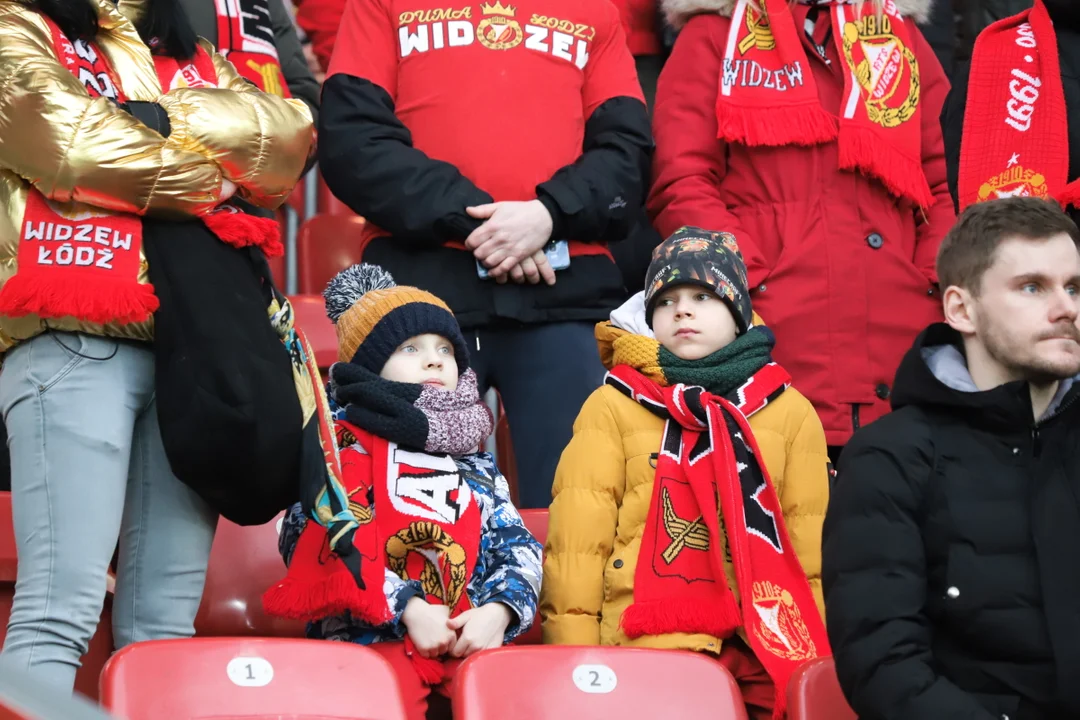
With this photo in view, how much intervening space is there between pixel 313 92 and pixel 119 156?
74.4 inches

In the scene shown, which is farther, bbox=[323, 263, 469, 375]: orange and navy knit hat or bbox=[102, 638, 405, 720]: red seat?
bbox=[323, 263, 469, 375]: orange and navy knit hat

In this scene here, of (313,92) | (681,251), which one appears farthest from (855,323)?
(313,92)

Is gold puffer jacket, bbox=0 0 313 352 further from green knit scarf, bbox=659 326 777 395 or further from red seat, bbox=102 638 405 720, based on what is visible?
green knit scarf, bbox=659 326 777 395

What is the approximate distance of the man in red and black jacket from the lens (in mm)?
3449

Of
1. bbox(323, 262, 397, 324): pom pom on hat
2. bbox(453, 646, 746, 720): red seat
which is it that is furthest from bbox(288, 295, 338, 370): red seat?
bbox(453, 646, 746, 720): red seat

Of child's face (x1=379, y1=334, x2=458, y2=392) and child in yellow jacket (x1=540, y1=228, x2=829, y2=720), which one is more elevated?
child's face (x1=379, y1=334, x2=458, y2=392)

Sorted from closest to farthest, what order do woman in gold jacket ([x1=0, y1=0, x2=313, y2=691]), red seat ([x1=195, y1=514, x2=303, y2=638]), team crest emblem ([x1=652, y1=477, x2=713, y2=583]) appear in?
woman in gold jacket ([x1=0, y1=0, x2=313, y2=691]) < team crest emblem ([x1=652, y1=477, x2=713, y2=583]) < red seat ([x1=195, y1=514, x2=303, y2=638])

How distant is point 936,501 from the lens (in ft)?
7.48

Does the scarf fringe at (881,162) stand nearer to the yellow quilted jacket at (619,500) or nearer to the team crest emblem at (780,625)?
the yellow quilted jacket at (619,500)

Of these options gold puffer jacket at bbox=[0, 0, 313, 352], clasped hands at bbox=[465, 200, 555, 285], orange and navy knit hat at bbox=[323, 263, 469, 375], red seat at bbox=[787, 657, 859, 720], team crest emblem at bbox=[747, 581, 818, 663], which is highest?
gold puffer jacket at bbox=[0, 0, 313, 352]

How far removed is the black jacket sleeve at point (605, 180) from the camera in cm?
349

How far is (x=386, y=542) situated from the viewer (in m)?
2.89

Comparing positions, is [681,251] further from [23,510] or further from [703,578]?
[23,510]

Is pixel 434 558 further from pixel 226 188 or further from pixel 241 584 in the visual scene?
pixel 226 188
